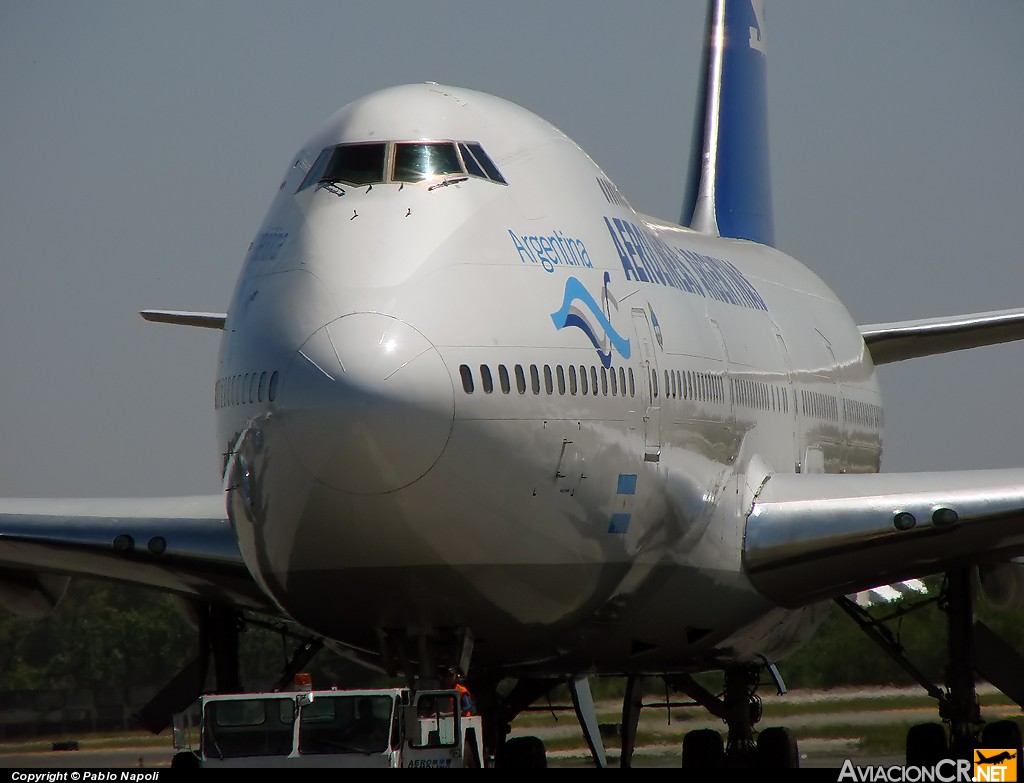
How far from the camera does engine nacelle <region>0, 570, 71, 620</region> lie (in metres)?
19.5

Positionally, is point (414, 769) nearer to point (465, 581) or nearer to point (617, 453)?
point (465, 581)

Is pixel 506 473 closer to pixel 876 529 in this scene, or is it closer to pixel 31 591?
pixel 876 529

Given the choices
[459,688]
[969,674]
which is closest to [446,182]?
[459,688]

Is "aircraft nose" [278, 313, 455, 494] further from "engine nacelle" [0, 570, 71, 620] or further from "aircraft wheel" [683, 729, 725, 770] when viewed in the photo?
"aircraft wheel" [683, 729, 725, 770]

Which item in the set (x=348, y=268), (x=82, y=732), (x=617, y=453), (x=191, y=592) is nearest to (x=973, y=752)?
(x=617, y=453)

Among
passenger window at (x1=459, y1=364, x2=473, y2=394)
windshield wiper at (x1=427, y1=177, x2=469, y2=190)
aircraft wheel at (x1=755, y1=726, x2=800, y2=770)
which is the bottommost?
aircraft wheel at (x1=755, y1=726, x2=800, y2=770)

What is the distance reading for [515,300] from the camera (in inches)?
538

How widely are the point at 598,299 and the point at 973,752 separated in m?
7.26

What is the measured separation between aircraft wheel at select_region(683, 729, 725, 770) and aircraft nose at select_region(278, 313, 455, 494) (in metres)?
11.5

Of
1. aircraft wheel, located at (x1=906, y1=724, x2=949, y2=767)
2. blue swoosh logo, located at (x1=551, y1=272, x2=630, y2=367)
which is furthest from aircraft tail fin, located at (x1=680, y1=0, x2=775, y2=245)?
blue swoosh logo, located at (x1=551, y1=272, x2=630, y2=367)

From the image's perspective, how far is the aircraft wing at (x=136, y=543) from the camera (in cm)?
1717

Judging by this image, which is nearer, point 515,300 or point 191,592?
point 515,300

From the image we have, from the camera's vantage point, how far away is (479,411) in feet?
42.0

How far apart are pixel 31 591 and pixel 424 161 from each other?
7.77 metres
